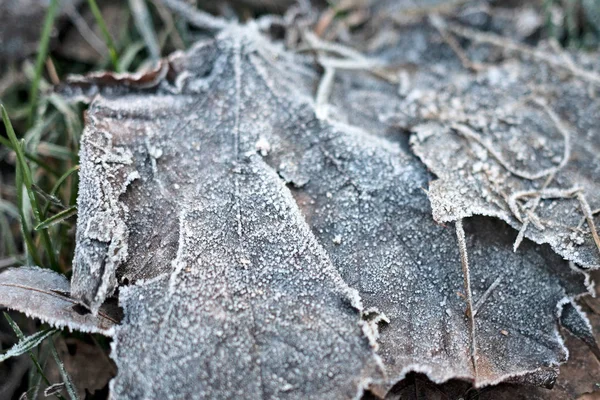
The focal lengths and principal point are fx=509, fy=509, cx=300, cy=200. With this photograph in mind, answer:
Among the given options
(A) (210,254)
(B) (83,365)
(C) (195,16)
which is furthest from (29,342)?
(C) (195,16)

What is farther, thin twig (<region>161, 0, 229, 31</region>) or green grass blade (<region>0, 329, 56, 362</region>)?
thin twig (<region>161, 0, 229, 31</region>)

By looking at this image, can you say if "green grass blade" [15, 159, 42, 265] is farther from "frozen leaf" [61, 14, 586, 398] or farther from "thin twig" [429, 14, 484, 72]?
"thin twig" [429, 14, 484, 72]

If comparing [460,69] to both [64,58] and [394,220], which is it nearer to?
[394,220]

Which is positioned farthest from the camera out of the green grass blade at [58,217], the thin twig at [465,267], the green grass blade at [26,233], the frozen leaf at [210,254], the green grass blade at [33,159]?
the green grass blade at [33,159]

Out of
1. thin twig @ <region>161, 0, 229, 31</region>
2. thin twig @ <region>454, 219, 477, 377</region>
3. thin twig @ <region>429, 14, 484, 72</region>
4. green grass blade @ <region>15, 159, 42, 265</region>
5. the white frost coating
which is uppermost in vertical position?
thin twig @ <region>161, 0, 229, 31</region>

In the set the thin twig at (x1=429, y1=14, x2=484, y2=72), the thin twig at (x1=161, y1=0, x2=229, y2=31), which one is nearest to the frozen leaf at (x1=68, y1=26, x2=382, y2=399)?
the thin twig at (x1=161, y1=0, x2=229, y2=31)

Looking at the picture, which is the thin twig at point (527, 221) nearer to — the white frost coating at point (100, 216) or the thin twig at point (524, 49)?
the thin twig at point (524, 49)

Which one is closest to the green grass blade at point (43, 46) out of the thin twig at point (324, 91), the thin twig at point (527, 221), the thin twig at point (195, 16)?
the thin twig at point (195, 16)

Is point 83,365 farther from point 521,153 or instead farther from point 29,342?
point 521,153
